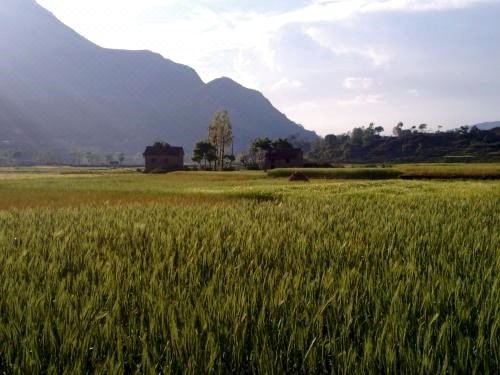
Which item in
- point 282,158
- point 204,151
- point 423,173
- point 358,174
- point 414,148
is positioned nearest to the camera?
point 423,173

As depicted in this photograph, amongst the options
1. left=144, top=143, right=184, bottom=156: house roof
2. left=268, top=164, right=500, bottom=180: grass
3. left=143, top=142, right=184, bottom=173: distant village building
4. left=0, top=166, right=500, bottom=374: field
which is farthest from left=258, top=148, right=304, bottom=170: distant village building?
left=0, top=166, right=500, bottom=374: field

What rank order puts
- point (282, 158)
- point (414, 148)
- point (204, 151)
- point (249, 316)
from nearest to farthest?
1. point (249, 316)
2. point (282, 158)
3. point (204, 151)
4. point (414, 148)

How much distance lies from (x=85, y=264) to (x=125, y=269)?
1.78 feet

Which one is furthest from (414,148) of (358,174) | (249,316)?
(249,316)

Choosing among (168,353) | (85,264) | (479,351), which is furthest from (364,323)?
(85,264)

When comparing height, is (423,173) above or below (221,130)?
below

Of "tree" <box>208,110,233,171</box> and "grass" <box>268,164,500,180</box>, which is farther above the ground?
"tree" <box>208,110,233,171</box>

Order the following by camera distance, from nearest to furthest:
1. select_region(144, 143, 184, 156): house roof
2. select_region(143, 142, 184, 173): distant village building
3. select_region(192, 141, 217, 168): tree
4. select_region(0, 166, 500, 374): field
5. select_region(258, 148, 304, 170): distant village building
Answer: select_region(0, 166, 500, 374): field
select_region(258, 148, 304, 170): distant village building
select_region(143, 142, 184, 173): distant village building
select_region(144, 143, 184, 156): house roof
select_region(192, 141, 217, 168): tree

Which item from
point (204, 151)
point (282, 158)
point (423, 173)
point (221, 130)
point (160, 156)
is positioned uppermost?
point (221, 130)

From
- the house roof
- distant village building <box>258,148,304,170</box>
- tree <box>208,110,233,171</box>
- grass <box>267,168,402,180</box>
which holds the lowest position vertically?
grass <box>267,168,402,180</box>

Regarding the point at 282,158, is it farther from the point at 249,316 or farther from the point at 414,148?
the point at 249,316

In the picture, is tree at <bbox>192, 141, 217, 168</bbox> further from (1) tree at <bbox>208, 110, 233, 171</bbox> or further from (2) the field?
(2) the field

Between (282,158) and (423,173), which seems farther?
(282,158)

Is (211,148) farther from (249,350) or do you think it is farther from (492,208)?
(249,350)
